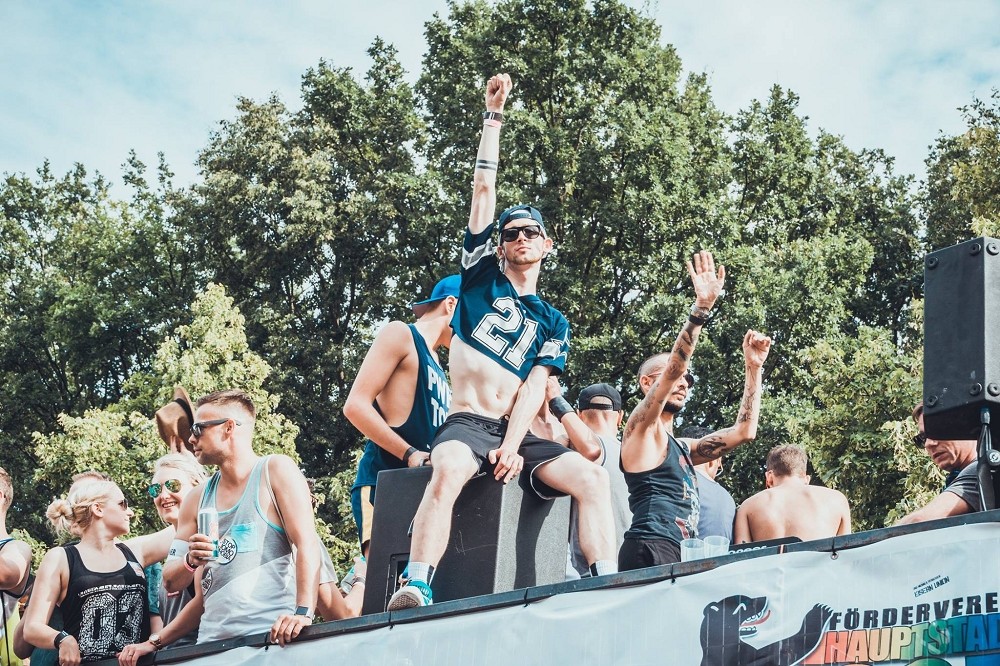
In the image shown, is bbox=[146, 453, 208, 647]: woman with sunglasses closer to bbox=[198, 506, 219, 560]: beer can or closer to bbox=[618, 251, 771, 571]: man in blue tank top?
bbox=[198, 506, 219, 560]: beer can

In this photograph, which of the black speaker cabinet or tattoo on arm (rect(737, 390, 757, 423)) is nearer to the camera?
the black speaker cabinet

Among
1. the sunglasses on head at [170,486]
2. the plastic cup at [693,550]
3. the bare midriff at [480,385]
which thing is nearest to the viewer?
the plastic cup at [693,550]

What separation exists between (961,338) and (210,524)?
112 inches

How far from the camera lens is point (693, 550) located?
4414 millimetres

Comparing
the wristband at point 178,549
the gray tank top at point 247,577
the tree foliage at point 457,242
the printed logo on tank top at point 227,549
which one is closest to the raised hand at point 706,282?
the gray tank top at point 247,577

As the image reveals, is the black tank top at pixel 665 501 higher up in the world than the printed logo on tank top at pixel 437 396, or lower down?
lower down

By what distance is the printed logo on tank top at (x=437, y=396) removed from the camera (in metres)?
5.77

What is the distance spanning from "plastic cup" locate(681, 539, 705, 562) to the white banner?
532 millimetres

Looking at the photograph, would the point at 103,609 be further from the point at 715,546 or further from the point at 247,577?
the point at 715,546

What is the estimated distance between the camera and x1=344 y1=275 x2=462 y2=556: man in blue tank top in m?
5.59

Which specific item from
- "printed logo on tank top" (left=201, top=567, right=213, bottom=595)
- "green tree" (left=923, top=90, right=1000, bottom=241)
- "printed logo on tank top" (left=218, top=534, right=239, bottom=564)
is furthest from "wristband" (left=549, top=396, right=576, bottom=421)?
"green tree" (left=923, top=90, right=1000, bottom=241)

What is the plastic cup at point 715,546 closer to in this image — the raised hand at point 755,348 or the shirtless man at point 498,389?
the shirtless man at point 498,389

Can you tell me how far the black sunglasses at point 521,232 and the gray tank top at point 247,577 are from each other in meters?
1.46

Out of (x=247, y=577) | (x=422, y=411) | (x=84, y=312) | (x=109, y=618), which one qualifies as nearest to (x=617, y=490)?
(x=422, y=411)
